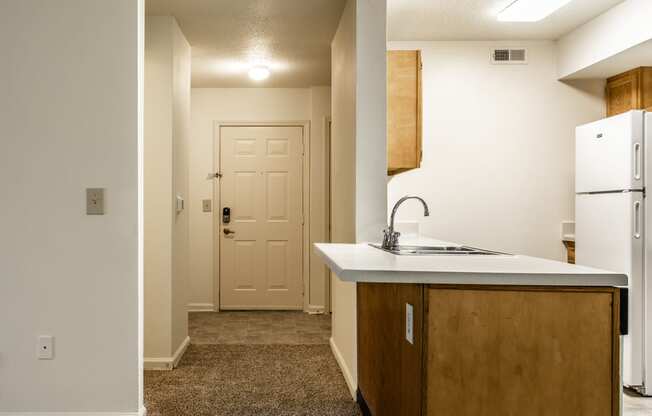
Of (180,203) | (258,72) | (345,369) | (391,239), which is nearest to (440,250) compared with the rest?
(391,239)

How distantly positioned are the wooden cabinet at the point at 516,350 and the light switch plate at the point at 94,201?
1683 mm

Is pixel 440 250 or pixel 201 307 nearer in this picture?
pixel 440 250

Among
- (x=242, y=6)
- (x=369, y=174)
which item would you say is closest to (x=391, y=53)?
(x=369, y=174)

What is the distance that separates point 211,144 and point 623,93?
155 inches

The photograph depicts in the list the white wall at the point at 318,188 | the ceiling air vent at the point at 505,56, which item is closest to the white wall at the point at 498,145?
the ceiling air vent at the point at 505,56

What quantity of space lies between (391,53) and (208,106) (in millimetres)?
3137

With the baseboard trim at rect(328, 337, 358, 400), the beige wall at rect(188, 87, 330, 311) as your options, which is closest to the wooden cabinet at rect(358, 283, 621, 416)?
the baseboard trim at rect(328, 337, 358, 400)

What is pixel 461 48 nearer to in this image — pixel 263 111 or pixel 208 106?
pixel 263 111

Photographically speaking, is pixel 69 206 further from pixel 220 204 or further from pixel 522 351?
pixel 220 204

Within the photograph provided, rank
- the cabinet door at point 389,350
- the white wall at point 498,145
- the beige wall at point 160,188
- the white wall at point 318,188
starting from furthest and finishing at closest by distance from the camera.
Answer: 1. the white wall at point 318,188
2. the white wall at point 498,145
3. the beige wall at point 160,188
4. the cabinet door at point 389,350

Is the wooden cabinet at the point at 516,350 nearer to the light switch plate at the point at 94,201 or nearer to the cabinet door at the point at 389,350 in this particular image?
the cabinet door at the point at 389,350

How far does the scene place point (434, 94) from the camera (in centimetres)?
438

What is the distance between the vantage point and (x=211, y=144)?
6055 millimetres

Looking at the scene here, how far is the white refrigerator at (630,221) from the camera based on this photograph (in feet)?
10.8
